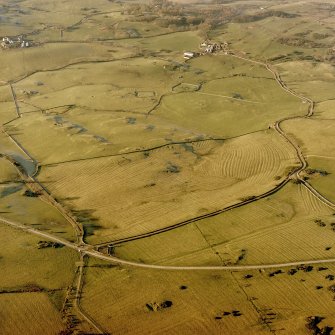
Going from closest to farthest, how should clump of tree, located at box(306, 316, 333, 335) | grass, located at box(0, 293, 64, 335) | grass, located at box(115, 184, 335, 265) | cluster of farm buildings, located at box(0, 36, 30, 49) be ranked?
clump of tree, located at box(306, 316, 333, 335)
grass, located at box(0, 293, 64, 335)
grass, located at box(115, 184, 335, 265)
cluster of farm buildings, located at box(0, 36, 30, 49)

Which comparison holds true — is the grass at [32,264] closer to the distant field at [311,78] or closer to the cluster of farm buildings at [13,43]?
the distant field at [311,78]

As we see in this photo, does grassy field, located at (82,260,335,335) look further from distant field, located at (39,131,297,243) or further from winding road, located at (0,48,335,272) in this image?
distant field, located at (39,131,297,243)

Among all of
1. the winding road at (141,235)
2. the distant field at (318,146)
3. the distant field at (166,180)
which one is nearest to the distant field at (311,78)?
the distant field at (318,146)

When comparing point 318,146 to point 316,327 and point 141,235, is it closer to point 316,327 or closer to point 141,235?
point 141,235

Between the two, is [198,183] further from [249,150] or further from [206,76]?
[206,76]

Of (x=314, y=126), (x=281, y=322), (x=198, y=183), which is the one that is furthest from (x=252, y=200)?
(x=314, y=126)

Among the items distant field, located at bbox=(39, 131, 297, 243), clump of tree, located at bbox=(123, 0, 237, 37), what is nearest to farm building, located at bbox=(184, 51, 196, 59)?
clump of tree, located at bbox=(123, 0, 237, 37)
